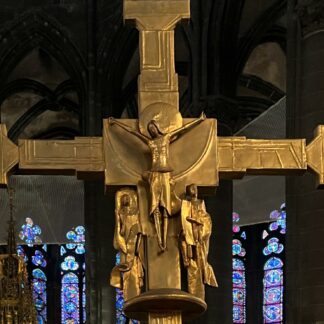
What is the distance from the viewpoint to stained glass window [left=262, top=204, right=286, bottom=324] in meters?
27.2

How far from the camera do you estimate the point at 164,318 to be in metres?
5.79

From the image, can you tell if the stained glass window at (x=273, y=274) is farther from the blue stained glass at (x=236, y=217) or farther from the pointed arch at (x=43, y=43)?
the pointed arch at (x=43, y=43)

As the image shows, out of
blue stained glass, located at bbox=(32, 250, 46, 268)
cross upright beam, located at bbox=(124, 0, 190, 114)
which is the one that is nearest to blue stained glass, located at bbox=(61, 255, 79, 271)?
blue stained glass, located at bbox=(32, 250, 46, 268)

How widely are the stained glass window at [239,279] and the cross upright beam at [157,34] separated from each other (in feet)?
70.8

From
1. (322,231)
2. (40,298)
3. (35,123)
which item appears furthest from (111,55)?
(322,231)

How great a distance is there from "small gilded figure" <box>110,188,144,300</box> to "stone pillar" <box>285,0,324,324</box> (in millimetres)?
8134

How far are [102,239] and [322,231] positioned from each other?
841 centimetres

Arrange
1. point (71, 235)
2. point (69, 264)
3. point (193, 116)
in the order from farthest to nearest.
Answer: point (69, 264) → point (71, 235) → point (193, 116)

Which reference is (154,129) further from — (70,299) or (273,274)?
(70,299)

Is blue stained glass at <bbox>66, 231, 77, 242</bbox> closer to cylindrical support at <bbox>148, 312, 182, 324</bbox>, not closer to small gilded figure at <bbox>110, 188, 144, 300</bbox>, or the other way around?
small gilded figure at <bbox>110, 188, 144, 300</bbox>

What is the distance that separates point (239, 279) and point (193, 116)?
8.37 metres

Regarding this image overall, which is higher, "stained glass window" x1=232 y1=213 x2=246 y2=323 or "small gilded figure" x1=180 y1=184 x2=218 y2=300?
"stained glass window" x1=232 y1=213 x2=246 y2=323

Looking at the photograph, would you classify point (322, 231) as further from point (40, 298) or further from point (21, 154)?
point (40, 298)

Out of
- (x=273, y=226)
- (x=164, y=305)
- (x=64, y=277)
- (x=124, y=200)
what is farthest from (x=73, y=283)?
(x=164, y=305)
